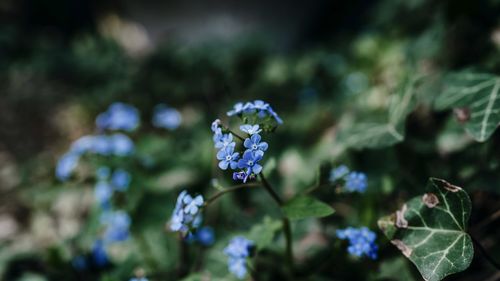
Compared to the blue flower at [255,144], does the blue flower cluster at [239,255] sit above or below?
below

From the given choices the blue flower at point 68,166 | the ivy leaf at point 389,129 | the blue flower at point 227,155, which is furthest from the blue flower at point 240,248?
the blue flower at point 68,166

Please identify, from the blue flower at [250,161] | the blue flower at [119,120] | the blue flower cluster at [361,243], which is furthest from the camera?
the blue flower at [119,120]

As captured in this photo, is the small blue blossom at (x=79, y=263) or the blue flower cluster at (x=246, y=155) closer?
the blue flower cluster at (x=246, y=155)

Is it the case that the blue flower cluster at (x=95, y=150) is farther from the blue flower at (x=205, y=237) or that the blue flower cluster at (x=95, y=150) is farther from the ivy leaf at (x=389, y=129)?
the ivy leaf at (x=389, y=129)

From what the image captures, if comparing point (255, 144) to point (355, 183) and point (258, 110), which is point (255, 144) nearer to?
point (258, 110)

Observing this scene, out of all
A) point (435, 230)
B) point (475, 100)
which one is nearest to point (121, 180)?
point (435, 230)

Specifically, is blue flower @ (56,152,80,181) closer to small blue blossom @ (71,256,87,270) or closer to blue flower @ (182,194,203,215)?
small blue blossom @ (71,256,87,270)

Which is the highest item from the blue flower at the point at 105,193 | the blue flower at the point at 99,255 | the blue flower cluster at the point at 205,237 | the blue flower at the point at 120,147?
the blue flower at the point at 120,147

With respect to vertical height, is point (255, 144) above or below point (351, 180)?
above
